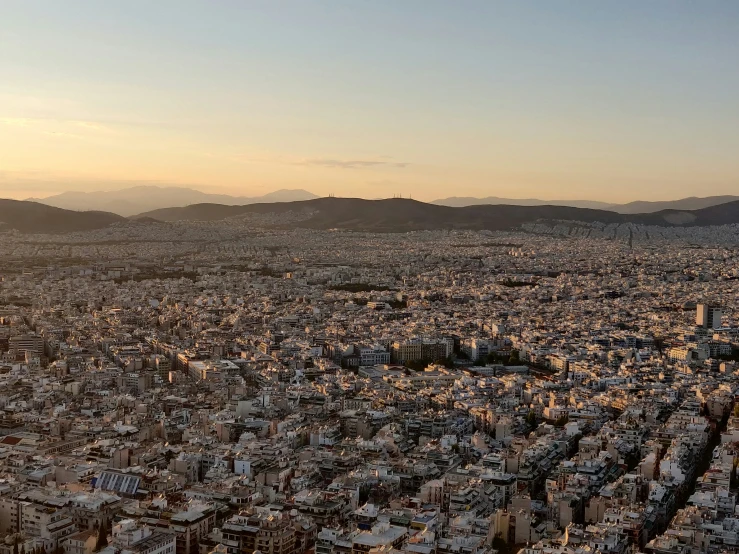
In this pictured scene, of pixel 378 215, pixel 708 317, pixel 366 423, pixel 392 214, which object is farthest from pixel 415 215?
pixel 366 423

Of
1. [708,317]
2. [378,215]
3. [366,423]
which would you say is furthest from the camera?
[378,215]

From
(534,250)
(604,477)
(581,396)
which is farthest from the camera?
(534,250)

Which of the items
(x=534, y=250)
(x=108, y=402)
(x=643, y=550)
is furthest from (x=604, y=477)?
(x=534, y=250)

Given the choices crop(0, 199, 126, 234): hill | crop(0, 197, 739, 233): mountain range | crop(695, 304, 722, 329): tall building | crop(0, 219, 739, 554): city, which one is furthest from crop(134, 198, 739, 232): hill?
crop(695, 304, 722, 329): tall building

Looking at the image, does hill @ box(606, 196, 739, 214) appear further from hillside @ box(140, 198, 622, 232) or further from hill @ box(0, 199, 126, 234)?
hill @ box(0, 199, 126, 234)

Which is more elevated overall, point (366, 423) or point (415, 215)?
point (415, 215)

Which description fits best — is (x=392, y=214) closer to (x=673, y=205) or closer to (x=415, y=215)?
(x=415, y=215)

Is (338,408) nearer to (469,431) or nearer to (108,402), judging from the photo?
(469,431)
